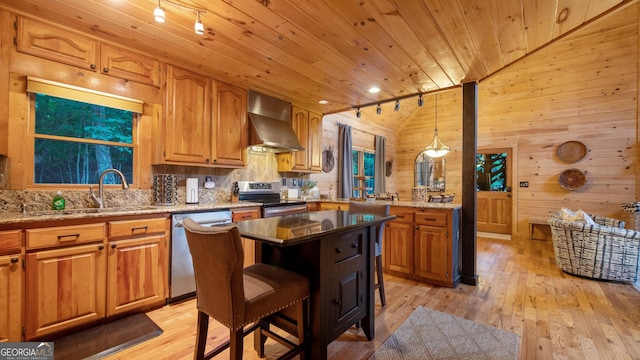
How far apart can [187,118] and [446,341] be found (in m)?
3.19

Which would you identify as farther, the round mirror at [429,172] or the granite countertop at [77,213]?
the round mirror at [429,172]

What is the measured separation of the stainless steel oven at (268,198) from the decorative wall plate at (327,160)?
151 cm

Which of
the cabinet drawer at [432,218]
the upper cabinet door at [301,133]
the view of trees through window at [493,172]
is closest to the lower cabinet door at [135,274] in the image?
the upper cabinet door at [301,133]

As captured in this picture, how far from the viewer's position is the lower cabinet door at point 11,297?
175cm

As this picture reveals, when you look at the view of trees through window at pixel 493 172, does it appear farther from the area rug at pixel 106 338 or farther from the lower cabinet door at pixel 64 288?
the lower cabinet door at pixel 64 288

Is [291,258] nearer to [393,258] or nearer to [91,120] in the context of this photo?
[393,258]

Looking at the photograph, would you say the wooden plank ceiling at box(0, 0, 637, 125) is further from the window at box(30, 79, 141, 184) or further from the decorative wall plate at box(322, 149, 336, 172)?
the decorative wall plate at box(322, 149, 336, 172)

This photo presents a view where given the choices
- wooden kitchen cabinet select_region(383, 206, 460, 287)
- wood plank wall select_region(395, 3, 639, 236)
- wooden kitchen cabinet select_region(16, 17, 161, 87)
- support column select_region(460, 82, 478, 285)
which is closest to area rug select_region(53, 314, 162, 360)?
wooden kitchen cabinet select_region(16, 17, 161, 87)

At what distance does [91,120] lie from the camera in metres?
2.67

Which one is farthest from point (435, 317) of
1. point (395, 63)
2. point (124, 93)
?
point (124, 93)

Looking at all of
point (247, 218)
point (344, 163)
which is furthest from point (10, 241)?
point (344, 163)

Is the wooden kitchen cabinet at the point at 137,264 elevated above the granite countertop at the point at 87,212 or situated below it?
below

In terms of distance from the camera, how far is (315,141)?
4.63 metres

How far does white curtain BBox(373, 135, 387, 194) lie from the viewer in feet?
21.8
